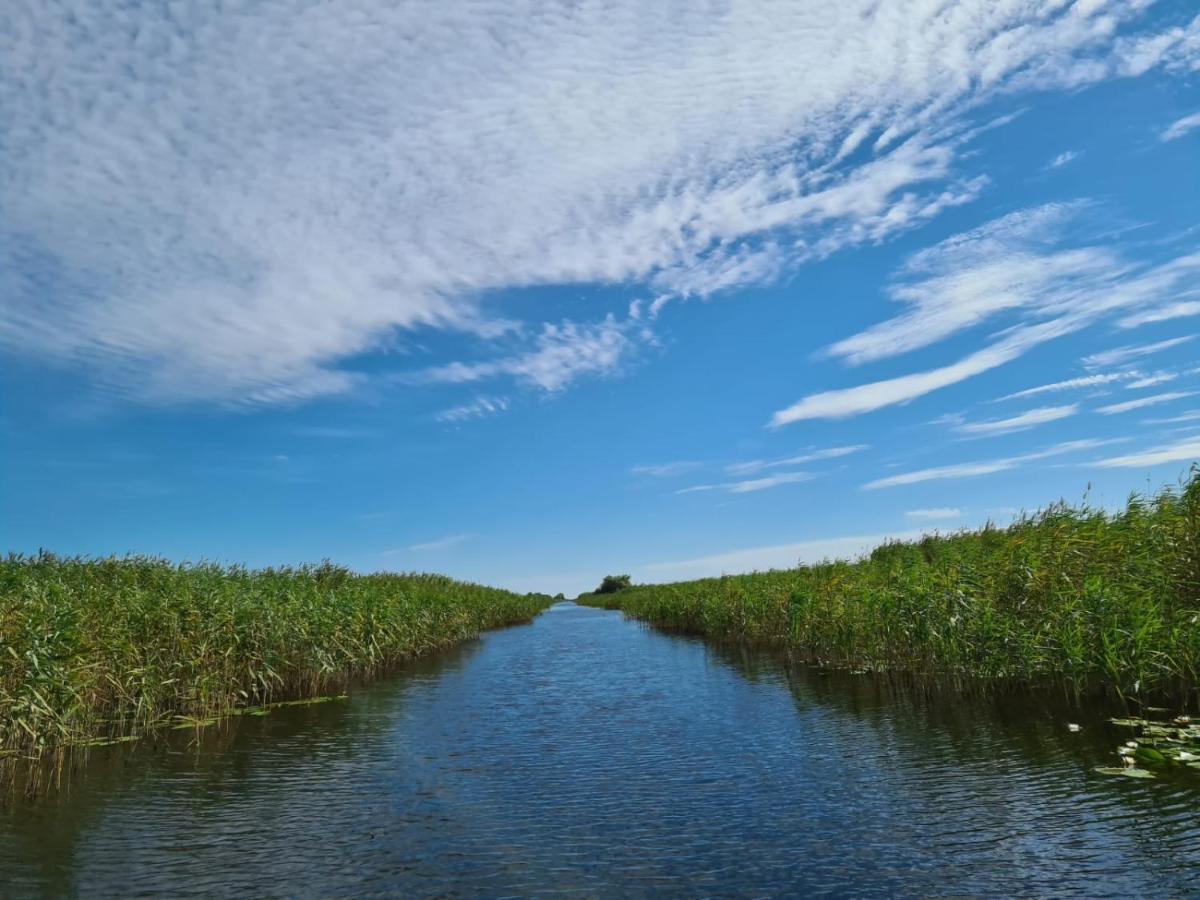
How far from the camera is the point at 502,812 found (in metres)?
11.2

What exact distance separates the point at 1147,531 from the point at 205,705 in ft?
76.9

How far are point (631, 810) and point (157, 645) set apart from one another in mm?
12918

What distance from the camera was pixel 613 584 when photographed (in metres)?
163

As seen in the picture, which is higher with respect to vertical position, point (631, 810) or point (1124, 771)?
point (1124, 771)

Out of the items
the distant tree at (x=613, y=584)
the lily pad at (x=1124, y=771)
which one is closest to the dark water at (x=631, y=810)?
the lily pad at (x=1124, y=771)

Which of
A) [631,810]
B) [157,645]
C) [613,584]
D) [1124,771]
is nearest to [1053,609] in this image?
[1124,771]

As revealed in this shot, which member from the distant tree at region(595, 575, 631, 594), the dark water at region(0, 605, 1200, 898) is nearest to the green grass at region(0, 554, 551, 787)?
the dark water at region(0, 605, 1200, 898)

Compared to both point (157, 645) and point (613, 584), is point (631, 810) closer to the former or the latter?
point (157, 645)

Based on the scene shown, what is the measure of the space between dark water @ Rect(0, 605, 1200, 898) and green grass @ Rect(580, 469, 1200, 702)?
1293 mm

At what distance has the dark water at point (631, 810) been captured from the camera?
845cm

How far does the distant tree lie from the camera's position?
159 metres

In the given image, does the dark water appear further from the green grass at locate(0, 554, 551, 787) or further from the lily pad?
the green grass at locate(0, 554, 551, 787)

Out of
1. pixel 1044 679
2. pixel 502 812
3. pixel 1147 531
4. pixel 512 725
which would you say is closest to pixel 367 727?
pixel 512 725

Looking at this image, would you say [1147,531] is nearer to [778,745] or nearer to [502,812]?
[778,745]
